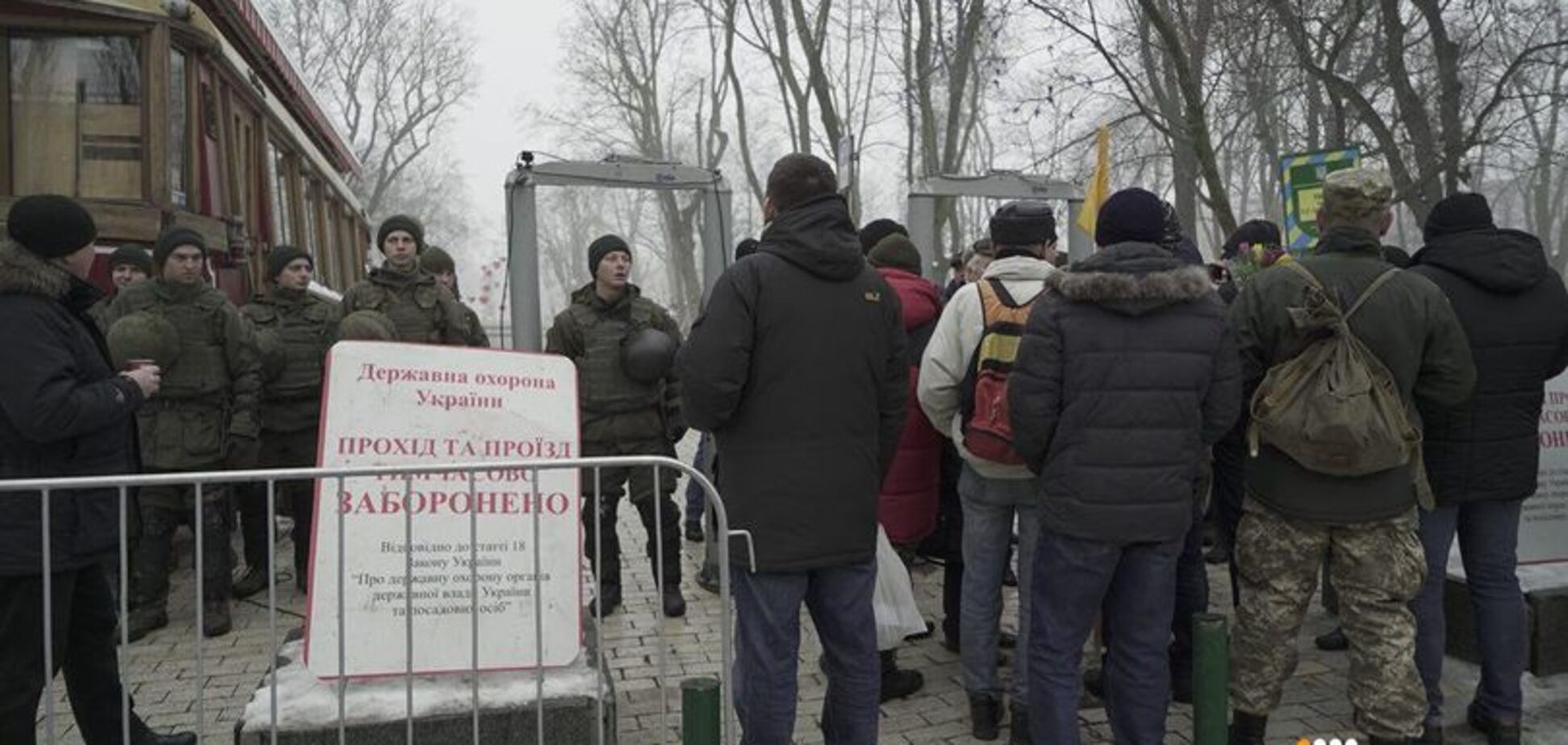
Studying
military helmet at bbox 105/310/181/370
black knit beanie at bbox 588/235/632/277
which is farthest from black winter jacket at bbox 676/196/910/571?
military helmet at bbox 105/310/181/370

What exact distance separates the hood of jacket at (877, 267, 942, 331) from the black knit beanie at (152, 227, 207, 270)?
3.27m

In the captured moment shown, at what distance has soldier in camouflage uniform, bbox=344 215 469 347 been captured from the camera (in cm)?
605

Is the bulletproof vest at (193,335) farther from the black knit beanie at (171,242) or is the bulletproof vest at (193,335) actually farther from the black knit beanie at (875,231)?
the black knit beanie at (875,231)

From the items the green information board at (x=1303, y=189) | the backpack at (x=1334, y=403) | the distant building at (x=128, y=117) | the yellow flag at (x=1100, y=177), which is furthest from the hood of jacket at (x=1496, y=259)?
the distant building at (x=128, y=117)

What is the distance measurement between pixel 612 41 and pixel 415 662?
33.3 metres

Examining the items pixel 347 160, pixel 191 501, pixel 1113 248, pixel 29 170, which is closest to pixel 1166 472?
pixel 1113 248

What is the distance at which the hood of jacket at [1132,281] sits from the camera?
3215mm

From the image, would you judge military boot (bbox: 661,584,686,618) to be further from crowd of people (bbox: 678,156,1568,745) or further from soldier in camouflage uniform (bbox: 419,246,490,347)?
crowd of people (bbox: 678,156,1568,745)

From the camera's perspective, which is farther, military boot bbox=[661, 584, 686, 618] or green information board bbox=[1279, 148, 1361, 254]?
green information board bbox=[1279, 148, 1361, 254]

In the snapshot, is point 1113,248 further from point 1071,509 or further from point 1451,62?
point 1451,62

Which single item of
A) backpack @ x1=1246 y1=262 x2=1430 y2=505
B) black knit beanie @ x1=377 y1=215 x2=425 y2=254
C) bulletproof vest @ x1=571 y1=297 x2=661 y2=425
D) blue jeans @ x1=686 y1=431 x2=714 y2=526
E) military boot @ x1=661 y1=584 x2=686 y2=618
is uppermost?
black knit beanie @ x1=377 y1=215 x2=425 y2=254

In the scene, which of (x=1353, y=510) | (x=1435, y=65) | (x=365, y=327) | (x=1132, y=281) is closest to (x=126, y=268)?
(x=365, y=327)

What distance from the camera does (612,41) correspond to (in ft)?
113

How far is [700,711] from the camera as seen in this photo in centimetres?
265
